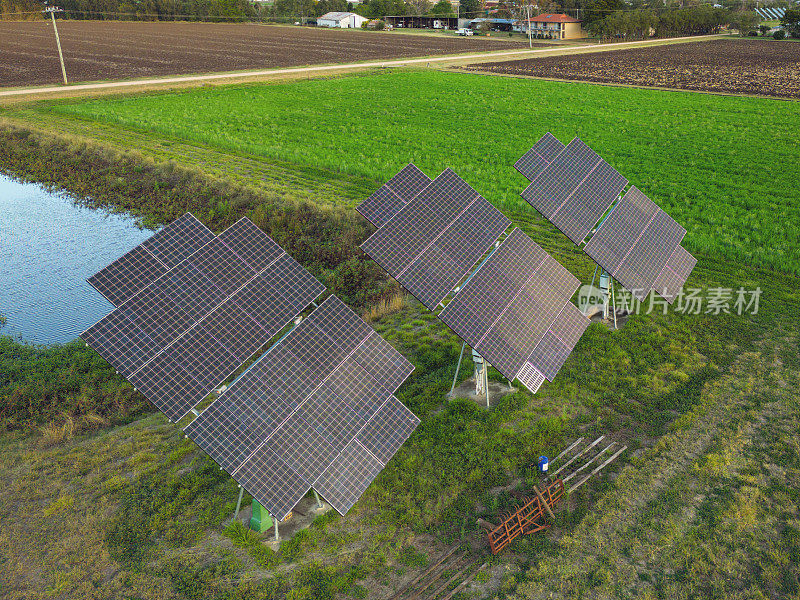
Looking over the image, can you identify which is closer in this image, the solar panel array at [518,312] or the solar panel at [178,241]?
the solar panel at [178,241]

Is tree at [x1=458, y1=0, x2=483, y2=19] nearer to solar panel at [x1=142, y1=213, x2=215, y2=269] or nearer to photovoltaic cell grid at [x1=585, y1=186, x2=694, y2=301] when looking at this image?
photovoltaic cell grid at [x1=585, y1=186, x2=694, y2=301]

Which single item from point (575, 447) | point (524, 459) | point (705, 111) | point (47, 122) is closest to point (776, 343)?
point (575, 447)

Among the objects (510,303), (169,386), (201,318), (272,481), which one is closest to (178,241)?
(201,318)

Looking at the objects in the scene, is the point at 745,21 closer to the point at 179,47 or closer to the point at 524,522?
the point at 179,47

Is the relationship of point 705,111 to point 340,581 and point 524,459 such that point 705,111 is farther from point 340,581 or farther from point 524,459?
point 340,581

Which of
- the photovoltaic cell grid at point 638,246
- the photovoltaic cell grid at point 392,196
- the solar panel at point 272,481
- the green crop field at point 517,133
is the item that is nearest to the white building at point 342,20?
the green crop field at point 517,133

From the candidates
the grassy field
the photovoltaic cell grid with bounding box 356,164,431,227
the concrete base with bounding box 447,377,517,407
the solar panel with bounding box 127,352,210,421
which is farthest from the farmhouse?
the solar panel with bounding box 127,352,210,421

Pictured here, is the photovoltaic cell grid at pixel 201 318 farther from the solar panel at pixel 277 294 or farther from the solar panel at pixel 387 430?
the solar panel at pixel 387 430
